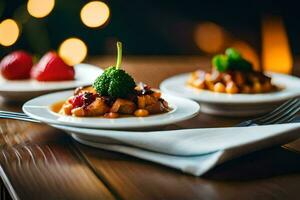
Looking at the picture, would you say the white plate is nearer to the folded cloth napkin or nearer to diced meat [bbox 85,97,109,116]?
diced meat [bbox 85,97,109,116]

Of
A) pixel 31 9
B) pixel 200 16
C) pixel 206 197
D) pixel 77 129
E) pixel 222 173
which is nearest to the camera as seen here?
pixel 206 197

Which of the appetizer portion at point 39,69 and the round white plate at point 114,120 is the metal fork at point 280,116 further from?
the appetizer portion at point 39,69

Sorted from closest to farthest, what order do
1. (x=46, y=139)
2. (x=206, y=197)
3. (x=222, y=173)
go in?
(x=206, y=197), (x=222, y=173), (x=46, y=139)

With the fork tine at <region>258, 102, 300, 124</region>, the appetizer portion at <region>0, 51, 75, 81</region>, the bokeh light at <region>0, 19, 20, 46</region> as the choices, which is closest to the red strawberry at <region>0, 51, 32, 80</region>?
the appetizer portion at <region>0, 51, 75, 81</region>

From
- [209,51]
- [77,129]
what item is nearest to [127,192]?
[77,129]

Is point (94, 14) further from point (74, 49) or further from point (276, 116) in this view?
point (276, 116)

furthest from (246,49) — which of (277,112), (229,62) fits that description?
(277,112)

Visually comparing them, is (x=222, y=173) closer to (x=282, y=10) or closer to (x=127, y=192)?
(x=127, y=192)

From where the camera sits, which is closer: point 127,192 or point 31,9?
point 127,192
